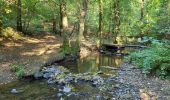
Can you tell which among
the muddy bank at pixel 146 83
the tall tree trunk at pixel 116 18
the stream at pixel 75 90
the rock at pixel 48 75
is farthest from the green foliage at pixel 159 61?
the tall tree trunk at pixel 116 18

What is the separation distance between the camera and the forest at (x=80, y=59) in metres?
13.9

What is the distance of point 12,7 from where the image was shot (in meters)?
28.7

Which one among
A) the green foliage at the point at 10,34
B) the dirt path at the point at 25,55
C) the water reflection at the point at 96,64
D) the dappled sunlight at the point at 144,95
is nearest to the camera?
the dappled sunlight at the point at 144,95

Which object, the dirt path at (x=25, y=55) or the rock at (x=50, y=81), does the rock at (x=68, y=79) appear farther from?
the dirt path at (x=25, y=55)

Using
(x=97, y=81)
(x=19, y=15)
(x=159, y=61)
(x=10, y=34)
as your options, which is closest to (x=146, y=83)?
(x=159, y=61)

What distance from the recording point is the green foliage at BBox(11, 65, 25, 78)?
658 inches

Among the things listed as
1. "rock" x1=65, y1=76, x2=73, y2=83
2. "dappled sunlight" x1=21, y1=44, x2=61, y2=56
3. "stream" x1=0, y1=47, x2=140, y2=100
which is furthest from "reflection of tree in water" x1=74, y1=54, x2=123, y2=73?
"dappled sunlight" x1=21, y1=44, x2=61, y2=56

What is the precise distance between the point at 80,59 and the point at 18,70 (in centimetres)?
737

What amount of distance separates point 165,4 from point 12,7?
16529mm

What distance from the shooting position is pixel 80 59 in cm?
2384

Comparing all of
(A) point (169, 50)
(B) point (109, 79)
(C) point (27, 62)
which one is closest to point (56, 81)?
(B) point (109, 79)

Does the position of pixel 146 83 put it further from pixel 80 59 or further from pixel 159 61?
pixel 80 59

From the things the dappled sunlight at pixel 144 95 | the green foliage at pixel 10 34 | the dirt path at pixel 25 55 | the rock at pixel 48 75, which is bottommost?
the dappled sunlight at pixel 144 95

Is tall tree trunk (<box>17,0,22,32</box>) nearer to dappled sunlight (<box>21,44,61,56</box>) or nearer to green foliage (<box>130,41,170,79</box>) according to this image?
dappled sunlight (<box>21,44,61,56</box>)
